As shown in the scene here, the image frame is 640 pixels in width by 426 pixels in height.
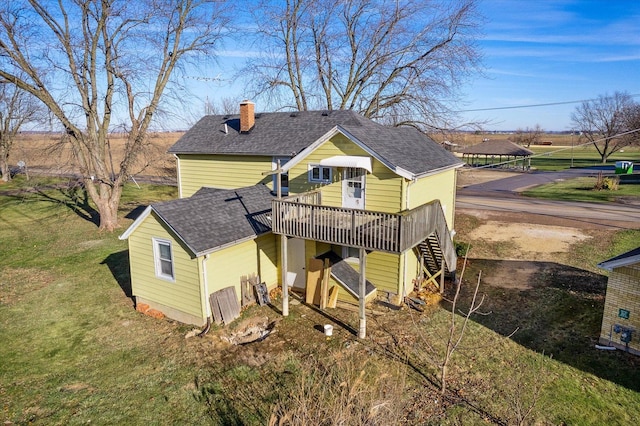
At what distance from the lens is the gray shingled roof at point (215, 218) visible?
12875mm

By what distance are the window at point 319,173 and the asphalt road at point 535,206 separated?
63.5 feet

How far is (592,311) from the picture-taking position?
14.0 meters

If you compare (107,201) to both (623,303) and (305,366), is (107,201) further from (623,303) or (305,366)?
(623,303)

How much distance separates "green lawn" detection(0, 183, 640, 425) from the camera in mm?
9016

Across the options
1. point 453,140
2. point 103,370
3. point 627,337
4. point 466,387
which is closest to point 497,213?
point 453,140

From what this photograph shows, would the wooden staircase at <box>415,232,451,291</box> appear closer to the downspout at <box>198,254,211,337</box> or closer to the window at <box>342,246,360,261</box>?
the window at <box>342,246,360,261</box>

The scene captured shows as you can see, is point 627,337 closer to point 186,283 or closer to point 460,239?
point 460,239

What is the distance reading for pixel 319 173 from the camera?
15.5 m

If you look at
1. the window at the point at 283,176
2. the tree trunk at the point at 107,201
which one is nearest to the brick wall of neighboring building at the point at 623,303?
the window at the point at 283,176

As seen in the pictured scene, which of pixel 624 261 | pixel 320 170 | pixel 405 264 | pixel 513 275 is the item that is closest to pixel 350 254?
pixel 405 264

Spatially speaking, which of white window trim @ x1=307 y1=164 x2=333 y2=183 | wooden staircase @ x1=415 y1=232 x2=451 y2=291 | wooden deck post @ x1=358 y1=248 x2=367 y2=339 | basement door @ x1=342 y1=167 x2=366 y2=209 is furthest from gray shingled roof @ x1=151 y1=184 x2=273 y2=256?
wooden staircase @ x1=415 y1=232 x2=451 y2=291

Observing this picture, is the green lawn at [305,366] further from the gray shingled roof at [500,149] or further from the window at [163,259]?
the gray shingled roof at [500,149]

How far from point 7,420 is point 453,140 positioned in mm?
27270

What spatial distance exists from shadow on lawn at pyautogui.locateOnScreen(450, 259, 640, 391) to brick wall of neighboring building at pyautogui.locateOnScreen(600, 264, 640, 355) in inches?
15.5
